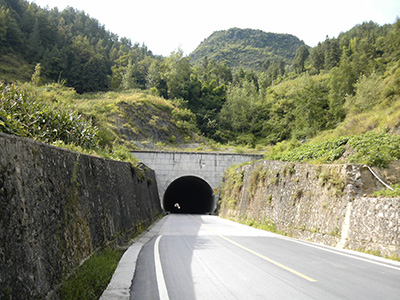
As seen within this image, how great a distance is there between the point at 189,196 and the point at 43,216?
43.5 m

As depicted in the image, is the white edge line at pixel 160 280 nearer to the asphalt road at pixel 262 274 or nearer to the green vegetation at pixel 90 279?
the asphalt road at pixel 262 274

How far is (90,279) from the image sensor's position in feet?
17.1

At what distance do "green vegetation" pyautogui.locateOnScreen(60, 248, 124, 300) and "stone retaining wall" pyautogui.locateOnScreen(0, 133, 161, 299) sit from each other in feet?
0.46

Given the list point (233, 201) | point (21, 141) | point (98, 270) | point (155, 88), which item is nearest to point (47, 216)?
point (21, 141)

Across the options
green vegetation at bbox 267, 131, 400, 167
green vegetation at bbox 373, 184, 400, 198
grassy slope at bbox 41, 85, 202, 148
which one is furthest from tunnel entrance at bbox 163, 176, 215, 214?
green vegetation at bbox 373, 184, 400, 198

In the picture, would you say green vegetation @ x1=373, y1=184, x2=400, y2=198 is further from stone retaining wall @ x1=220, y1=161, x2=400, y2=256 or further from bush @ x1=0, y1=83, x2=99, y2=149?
bush @ x1=0, y1=83, x2=99, y2=149

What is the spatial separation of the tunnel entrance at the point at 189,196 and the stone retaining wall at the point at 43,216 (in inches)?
1064

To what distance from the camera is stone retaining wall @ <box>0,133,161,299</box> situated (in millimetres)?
3355

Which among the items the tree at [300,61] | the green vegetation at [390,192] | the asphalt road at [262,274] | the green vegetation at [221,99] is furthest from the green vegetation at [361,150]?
the tree at [300,61]

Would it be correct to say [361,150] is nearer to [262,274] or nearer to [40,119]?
[262,274]

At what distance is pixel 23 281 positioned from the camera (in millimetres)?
3402

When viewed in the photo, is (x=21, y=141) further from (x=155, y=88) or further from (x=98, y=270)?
(x=155, y=88)

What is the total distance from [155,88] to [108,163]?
59.5m

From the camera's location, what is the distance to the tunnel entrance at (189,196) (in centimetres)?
3638
